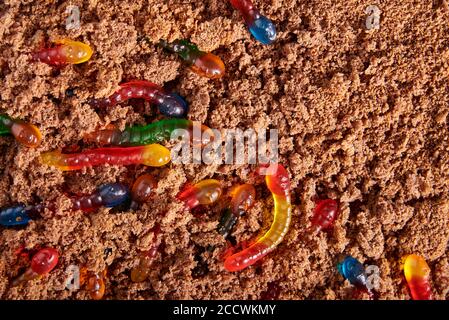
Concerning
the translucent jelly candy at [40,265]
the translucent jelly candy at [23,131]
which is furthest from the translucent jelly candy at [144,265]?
the translucent jelly candy at [23,131]

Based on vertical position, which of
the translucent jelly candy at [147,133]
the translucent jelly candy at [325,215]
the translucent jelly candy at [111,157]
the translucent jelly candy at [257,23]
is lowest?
the translucent jelly candy at [325,215]

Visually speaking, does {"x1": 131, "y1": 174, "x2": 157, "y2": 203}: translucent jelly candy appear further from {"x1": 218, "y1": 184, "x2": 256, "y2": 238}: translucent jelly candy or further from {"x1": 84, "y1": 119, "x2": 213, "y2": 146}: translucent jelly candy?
{"x1": 218, "y1": 184, "x2": 256, "y2": 238}: translucent jelly candy

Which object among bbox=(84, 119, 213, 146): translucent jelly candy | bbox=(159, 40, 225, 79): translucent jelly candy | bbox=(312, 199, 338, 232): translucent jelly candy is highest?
bbox=(159, 40, 225, 79): translucent jelly candy

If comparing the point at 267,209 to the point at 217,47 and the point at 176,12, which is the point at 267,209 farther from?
the point at 176,12

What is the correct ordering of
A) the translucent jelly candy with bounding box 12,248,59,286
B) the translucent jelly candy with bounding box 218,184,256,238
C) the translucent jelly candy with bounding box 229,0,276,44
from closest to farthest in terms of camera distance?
1. the translucent jelly candy with bounding box 12,248,59,286
2. the translucent jelly candy with bounding box 218,184,256,238
3. the translucent jelly candy with bounding box 229,0,276,44

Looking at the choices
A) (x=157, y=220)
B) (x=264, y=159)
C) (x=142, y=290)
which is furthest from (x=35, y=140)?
(x=264, y=159)

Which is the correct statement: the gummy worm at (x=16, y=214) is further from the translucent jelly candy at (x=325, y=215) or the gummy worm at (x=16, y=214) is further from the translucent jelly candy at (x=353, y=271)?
the translucent jelly candy at (x=353, y=271)

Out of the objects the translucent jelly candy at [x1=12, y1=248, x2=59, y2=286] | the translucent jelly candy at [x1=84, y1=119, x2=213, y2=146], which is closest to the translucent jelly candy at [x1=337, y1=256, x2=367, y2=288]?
the translucent jelly candy at [x1=84, y1=119, x2=213, y2=146]
